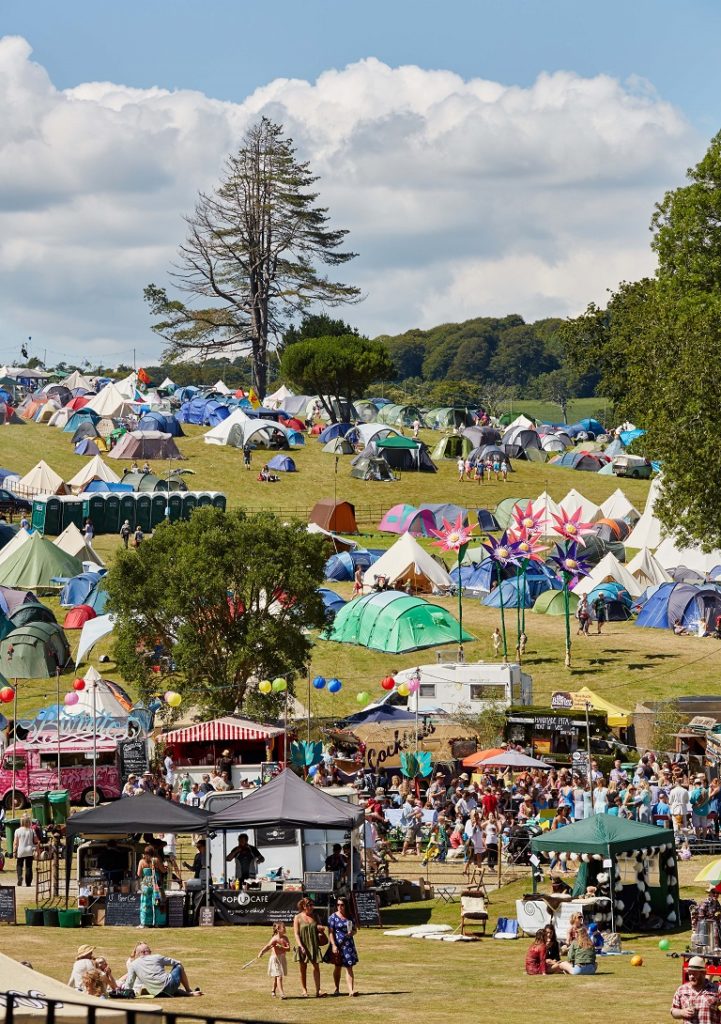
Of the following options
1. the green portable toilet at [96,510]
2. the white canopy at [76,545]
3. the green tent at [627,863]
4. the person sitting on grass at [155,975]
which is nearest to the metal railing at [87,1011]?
the person sitting on grass at [155,975]

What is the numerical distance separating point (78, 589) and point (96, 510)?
9.98m

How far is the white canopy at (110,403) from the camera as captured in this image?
8100cm

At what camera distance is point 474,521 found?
62.2 meters

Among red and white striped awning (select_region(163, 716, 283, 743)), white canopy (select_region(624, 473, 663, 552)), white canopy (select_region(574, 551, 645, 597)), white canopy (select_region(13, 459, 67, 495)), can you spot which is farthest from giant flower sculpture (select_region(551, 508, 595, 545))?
white canopy (select_region(13, 459, 67, 495))

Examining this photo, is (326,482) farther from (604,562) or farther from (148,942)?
(148,942)

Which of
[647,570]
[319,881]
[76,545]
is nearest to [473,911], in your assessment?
[319,881]

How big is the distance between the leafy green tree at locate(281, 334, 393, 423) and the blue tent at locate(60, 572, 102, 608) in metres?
38.3

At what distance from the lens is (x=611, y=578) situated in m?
49.4

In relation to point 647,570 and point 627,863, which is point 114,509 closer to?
point 647,570

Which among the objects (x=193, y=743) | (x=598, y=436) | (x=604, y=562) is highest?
(x=598, y=436)

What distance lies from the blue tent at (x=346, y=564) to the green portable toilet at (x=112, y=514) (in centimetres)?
954

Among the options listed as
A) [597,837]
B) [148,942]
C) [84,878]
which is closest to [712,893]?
[597,837]

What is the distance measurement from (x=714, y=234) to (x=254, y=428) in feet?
99.0

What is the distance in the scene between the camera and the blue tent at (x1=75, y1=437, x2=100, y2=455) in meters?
71.7
